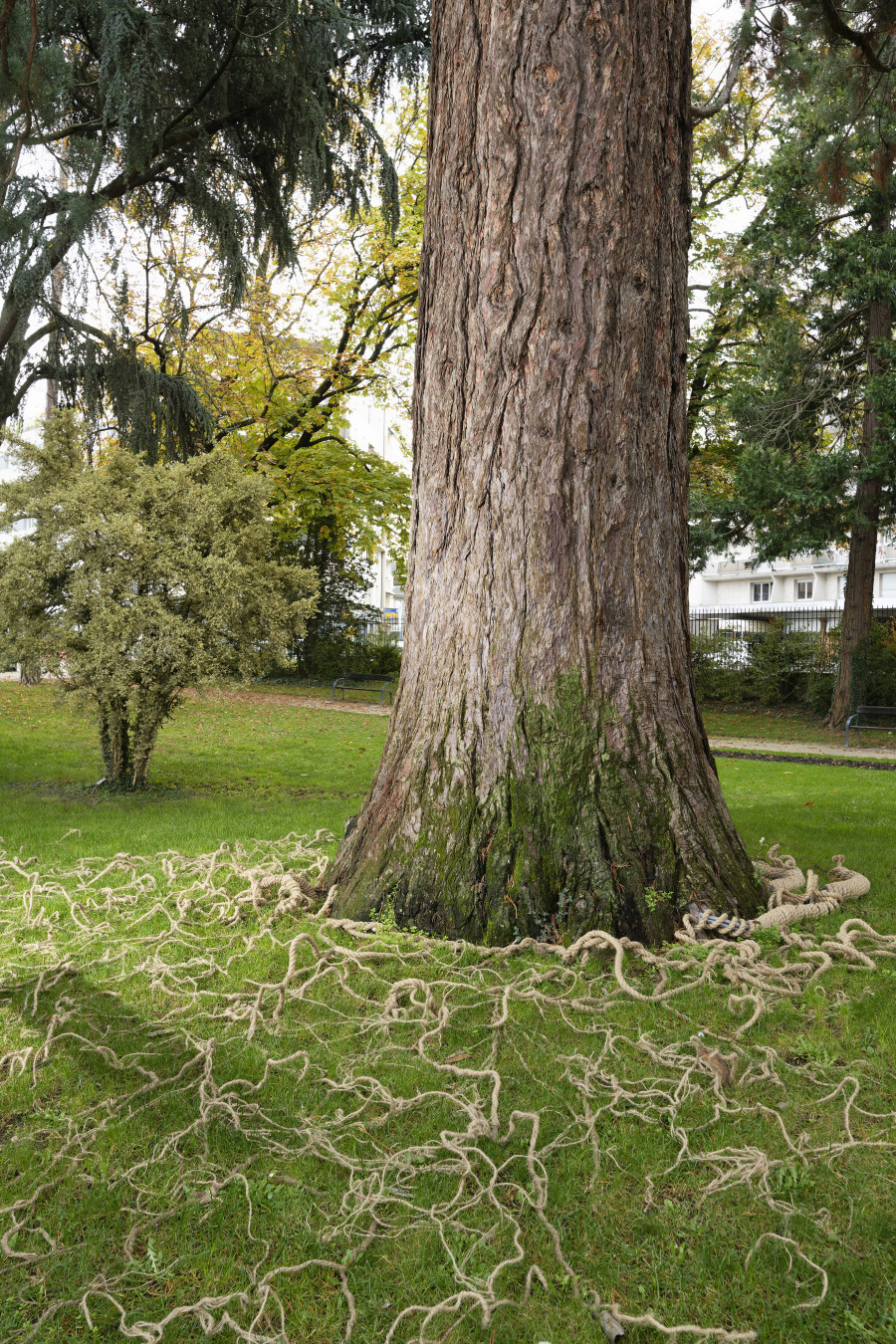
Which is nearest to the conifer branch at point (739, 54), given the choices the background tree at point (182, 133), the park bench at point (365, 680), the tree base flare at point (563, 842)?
the background tree at point (182, 133)

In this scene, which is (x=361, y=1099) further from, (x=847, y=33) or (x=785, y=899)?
(x=847, y=33)

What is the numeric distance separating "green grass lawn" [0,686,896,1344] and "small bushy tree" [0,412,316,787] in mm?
3014

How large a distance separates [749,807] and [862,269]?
12.3 meters

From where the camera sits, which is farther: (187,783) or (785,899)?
(187,783)

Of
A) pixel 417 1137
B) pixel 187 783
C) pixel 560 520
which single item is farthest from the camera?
pixel 187 783

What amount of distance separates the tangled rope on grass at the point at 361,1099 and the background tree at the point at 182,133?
6.19 meters

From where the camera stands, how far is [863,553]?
16.0 metres

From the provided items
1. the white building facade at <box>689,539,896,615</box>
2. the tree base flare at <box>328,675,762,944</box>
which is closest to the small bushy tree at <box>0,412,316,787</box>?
the tree base flare at <box>328,675,762,944</box>

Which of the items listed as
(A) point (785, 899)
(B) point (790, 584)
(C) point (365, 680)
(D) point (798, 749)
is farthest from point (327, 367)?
(B) point (790, 584)

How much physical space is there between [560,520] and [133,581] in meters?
4.32

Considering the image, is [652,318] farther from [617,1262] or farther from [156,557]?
[156,557]

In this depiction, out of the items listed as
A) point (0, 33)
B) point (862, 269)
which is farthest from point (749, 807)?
point (862, 269)

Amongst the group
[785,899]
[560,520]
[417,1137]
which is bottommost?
[417,1137]

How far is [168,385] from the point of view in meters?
8.98
